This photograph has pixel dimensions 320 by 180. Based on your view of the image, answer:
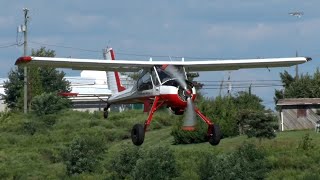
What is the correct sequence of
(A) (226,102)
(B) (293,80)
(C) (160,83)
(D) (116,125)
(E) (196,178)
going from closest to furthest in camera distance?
(C) (160,83) < (E) (196,178) < (A) (226,102) < (D) (116,125) < (B) (293,80)

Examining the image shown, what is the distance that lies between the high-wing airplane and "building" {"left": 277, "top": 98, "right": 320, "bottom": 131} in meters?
37.1

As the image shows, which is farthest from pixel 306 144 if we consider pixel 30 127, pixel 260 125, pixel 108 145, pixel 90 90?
pixel 90 90

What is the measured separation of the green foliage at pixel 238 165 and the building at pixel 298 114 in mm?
8069

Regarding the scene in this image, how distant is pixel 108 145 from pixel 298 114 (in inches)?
658

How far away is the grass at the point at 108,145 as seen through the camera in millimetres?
61812

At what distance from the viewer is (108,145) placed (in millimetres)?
76250

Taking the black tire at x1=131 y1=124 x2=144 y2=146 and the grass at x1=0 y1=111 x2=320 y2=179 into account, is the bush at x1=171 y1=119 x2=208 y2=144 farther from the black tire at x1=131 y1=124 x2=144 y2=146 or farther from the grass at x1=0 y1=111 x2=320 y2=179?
the black tire at x1=131 y1=124 x2=144 y2=146

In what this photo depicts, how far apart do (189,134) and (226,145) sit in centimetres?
389

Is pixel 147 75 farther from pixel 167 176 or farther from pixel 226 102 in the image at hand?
pixel 226 102

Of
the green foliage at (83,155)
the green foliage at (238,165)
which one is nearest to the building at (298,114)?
the green foliage at (238,165)

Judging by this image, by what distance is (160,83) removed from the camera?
2914 cm

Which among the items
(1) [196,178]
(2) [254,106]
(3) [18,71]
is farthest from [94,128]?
(3) [18,71]

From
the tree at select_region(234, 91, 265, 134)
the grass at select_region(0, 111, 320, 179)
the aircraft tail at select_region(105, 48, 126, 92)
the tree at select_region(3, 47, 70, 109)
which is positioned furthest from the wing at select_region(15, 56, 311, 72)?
the tree at select_region(3, 47, 70, 109)

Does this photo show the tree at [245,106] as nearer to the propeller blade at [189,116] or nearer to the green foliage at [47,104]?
the green foliage at [47,104]
